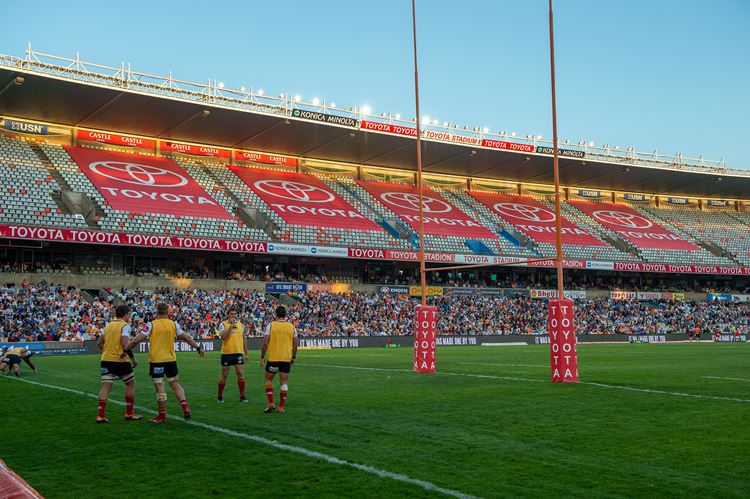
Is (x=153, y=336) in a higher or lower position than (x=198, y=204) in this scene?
lower

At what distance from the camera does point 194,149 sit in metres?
56.9

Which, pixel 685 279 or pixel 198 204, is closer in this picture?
pixel 198 204

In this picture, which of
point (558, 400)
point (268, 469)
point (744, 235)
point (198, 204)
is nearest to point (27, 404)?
point (268, 469)

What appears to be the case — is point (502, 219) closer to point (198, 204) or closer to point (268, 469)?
point (198, 204)

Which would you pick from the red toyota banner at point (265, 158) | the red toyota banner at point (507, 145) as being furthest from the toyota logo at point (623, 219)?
the red toyota banner at point (265, 158)

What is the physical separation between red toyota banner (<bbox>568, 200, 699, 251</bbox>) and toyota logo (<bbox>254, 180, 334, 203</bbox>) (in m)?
27.7

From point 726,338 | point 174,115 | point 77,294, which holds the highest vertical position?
point 174,115

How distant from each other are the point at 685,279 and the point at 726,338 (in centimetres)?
1552

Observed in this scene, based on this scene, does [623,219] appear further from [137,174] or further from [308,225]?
[137,174]

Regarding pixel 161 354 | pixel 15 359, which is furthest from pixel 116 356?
pixel 15 359

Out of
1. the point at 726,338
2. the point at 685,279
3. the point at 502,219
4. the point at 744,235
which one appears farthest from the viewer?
the point at 744,235

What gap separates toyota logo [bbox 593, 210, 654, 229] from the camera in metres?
70.2

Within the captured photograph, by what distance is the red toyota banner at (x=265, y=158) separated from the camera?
5925 centimetres

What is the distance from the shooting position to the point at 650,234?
69.2 meters
